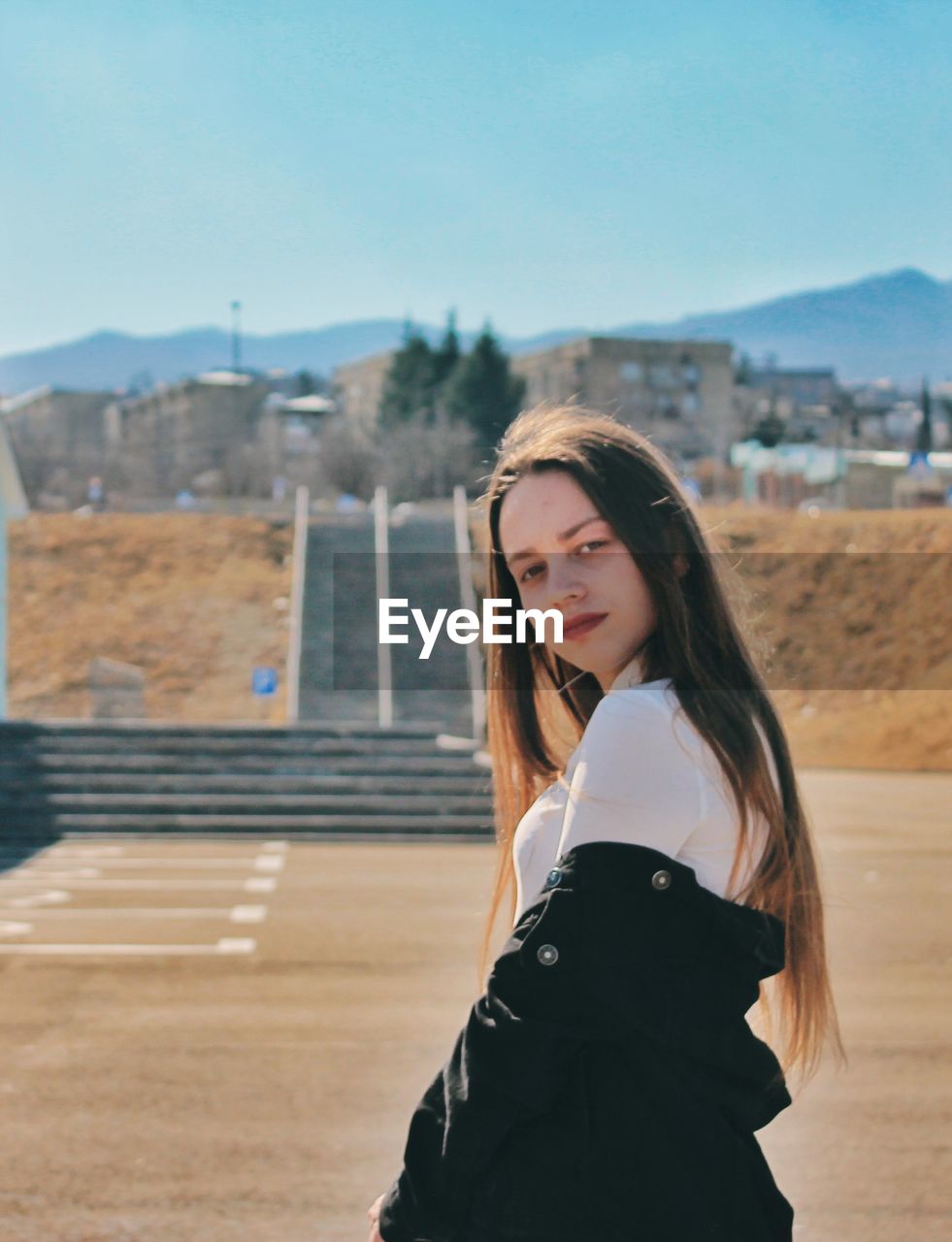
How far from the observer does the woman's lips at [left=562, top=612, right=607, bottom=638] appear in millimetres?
1652

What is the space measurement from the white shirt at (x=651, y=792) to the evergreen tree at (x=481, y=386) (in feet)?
201

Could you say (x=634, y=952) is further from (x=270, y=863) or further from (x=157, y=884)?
(x=270, y=863)

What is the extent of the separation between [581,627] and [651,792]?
10.2 inches

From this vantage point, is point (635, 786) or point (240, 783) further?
point (240, 783)

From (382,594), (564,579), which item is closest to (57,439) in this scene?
(382,594)

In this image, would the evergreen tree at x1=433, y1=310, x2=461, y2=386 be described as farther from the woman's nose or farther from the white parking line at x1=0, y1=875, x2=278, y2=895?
the woman's nose

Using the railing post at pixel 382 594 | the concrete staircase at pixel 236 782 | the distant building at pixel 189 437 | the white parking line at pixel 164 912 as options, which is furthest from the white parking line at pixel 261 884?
the distant building at pixel 189 437

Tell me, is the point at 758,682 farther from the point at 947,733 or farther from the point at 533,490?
the point at 947,733

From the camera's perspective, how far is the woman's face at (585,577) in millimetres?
1650

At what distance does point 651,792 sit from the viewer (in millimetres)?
1463

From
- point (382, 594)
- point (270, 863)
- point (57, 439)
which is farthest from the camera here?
point (57, 439)

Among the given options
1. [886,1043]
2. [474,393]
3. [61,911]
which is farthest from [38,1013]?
[474,393]

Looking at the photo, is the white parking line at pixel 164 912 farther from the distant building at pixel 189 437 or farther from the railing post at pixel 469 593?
the distant building at pixel 189 437

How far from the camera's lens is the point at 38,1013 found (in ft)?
22.3
